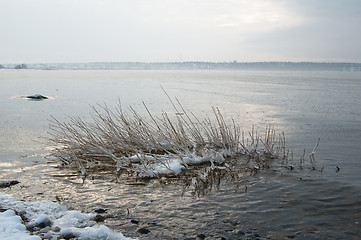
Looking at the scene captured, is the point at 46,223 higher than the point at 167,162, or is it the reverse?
Result: the point at 167,162

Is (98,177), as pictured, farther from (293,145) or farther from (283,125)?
(283,125)

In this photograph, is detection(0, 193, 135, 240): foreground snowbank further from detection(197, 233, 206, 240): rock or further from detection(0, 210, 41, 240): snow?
detection(197, 233, 206, 240): rock

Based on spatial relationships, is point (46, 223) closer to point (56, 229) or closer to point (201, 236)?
point (56, 229)

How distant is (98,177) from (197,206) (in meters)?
2.97

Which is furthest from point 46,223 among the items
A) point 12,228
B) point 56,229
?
point 12,228

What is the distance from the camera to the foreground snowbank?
16.7ft

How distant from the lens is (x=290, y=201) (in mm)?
6617

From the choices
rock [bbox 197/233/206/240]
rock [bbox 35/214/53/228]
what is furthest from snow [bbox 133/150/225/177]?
rock [bbox 35/214/53/228]

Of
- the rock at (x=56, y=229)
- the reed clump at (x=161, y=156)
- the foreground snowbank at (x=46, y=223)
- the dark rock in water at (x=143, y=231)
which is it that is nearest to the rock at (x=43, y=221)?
the foreground snowbank at (x=46, y=223)

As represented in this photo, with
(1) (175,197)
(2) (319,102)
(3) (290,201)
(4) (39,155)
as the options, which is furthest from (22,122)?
(2) (319,102)

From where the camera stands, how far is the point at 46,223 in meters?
5.54

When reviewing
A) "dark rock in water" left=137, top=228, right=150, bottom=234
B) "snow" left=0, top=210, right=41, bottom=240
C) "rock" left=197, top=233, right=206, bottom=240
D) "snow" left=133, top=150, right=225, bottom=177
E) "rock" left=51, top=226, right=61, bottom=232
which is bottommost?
"dark rock in water" left=137, top=228, right=150, bottom=234

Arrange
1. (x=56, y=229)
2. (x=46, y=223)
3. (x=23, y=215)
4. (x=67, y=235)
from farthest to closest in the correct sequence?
(x=23, y=215)
(x=46, y=223)
(x=56, y=229)
(x=67, y=235)

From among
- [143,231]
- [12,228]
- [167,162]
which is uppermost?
[167,162]
